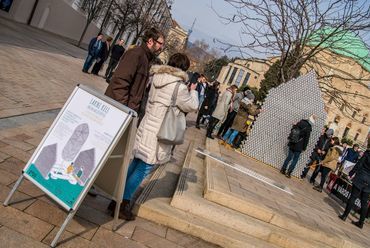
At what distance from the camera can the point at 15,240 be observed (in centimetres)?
346

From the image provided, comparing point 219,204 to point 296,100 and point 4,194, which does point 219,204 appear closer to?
point 4,194

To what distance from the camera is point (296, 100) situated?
42.0 feet

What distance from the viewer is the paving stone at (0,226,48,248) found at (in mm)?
3385

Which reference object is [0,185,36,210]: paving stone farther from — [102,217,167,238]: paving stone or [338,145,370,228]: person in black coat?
[338,145,370,228]: person in black coat

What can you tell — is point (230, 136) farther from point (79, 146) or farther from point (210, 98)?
point (79, 146)

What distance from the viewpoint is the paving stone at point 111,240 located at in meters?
4.04

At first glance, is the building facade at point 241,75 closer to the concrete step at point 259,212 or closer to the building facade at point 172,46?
the building facade at point 172,46

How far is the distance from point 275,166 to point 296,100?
2.23 metres

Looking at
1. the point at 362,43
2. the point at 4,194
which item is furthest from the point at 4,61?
the point at 362,43

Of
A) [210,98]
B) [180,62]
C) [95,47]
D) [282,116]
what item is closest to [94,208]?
[180,62]

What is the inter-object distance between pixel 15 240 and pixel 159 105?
78.6 inches

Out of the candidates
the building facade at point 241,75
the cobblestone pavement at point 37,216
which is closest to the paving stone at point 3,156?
the cobblestone pavement at point 37,216

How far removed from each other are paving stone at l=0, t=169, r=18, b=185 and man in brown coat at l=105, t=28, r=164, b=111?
1420mm

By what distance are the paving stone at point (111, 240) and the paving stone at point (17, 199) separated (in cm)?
79
